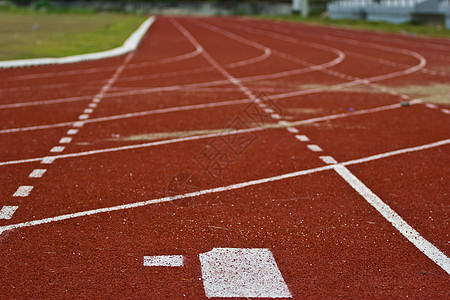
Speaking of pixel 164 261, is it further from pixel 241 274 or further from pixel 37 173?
pixel 37 173

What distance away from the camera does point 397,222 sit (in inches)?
218

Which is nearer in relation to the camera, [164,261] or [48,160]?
[164,261]

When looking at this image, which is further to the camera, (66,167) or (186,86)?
(186,86)

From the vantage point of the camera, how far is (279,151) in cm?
801

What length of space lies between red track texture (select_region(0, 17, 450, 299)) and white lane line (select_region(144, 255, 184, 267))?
0.06 metres

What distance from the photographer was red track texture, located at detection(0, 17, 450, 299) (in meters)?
4.52

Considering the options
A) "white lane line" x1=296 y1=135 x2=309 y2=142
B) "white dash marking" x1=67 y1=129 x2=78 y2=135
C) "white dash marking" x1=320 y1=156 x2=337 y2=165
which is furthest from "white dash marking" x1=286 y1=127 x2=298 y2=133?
"white dash marking" x1=67 y1=129 x2=78 y2=135

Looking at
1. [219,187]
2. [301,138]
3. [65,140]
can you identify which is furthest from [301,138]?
[65,140]

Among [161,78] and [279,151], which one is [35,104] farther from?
[279,151]

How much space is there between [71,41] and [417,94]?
57.4 ft

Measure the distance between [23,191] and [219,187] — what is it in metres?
1.91

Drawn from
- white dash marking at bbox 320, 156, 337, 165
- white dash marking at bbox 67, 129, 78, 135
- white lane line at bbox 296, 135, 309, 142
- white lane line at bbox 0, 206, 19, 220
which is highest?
white lane line at bbox 0, 206, 19, 220

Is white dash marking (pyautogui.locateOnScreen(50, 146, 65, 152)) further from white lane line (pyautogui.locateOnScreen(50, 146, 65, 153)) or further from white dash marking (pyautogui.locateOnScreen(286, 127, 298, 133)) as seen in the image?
white dash marking (pyautogui.locateOnScreen(286, 127, 298, 133))

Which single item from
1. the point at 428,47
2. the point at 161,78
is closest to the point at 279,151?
the point at 161,78
